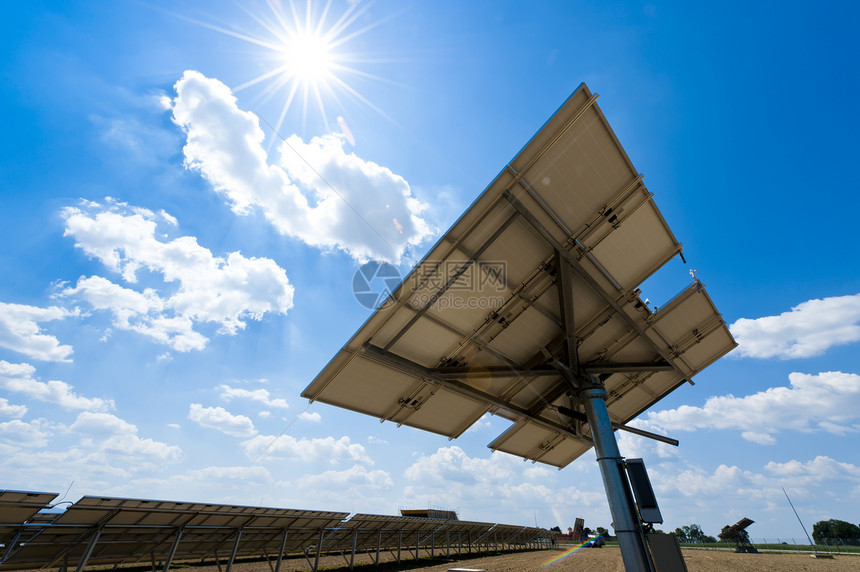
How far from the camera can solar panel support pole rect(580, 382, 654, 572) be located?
857 cm

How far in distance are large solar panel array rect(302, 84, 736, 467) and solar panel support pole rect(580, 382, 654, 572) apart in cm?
94

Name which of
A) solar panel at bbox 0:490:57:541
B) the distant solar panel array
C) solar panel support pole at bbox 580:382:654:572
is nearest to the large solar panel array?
solar panel support pole at bbox 580:382:654:572

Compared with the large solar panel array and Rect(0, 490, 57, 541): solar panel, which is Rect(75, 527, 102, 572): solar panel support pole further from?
the large solar panel array

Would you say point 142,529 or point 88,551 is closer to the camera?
point 88,551

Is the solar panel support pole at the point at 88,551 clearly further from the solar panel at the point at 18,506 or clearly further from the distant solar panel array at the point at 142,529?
the solar panel at the point at 18,506

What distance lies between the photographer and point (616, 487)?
9289 mm

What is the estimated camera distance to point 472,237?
30.2 feet

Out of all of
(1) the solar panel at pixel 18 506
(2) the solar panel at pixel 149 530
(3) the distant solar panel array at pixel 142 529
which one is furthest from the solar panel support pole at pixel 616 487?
(2) the solar panel at pixel 149 530

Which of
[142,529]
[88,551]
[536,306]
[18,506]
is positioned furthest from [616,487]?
[142,529]

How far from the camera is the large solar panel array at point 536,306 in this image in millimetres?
8781

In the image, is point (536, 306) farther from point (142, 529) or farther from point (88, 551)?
point (142, 529)

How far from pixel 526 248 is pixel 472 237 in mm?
1699

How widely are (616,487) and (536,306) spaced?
5.15 metres

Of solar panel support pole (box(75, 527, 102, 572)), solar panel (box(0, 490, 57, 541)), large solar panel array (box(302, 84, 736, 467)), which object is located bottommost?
solar panel support pole (box(75, 527, 102, 572))
